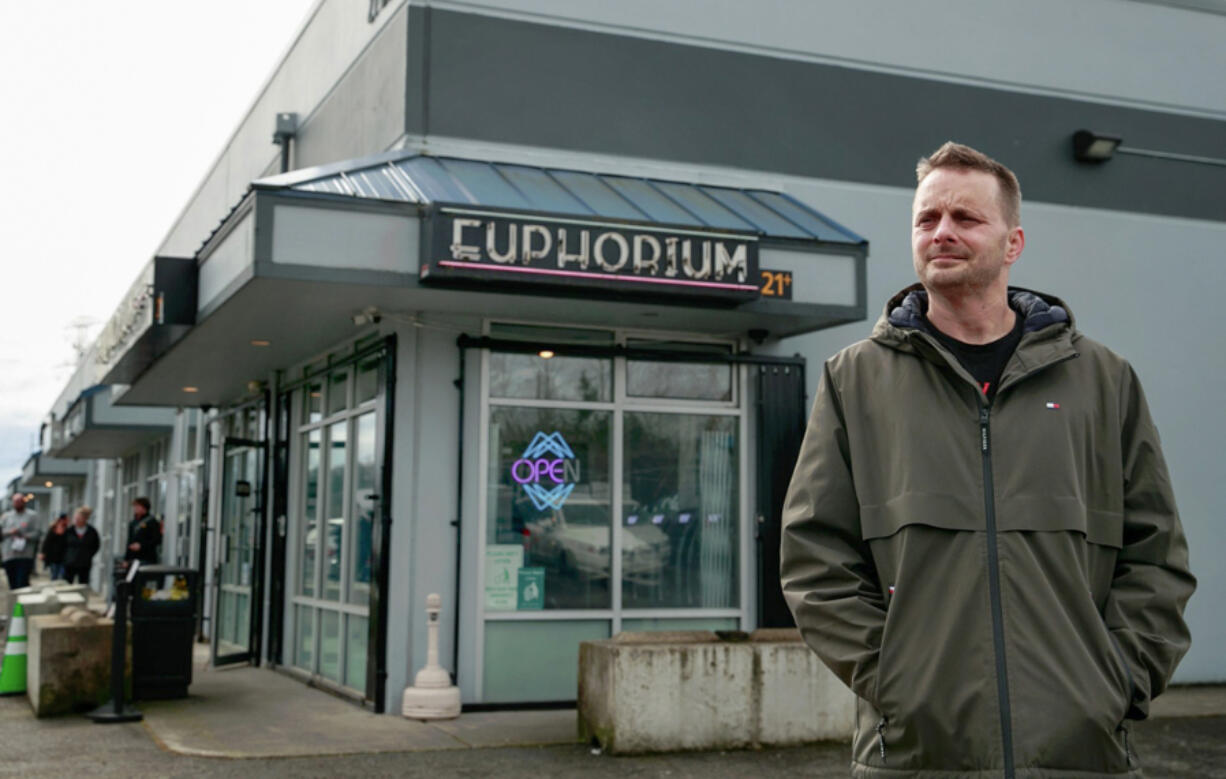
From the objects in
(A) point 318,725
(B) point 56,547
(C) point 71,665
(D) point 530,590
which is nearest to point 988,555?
(A) point 318,725

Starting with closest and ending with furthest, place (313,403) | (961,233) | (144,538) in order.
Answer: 1. (961,233)
2. (313,403)
3. (144,538)

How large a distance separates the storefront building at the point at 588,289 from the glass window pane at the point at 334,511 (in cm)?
5

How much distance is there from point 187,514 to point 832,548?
62.4 feet

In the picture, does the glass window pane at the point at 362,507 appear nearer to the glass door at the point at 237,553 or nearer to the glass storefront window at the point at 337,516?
the glass storefront window at the point at 337,516

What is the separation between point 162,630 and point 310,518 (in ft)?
8.39

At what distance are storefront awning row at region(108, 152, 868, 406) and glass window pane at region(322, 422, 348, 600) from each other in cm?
122

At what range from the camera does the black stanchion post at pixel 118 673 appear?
9625mm

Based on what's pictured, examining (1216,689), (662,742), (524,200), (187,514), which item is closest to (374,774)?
(662,742)

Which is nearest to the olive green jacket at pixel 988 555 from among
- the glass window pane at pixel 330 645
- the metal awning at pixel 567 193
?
the metal awning at pixel 567 193

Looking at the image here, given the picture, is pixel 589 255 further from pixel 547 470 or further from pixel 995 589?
pixel 995 589

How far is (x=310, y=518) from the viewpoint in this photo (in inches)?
510

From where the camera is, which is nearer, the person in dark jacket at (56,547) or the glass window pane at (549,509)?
the glass window pane at (549,509)

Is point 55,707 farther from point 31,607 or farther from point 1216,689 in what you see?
Answer: point 1216,689

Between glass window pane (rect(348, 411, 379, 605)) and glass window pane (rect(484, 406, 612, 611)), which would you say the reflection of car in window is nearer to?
glass window pane (rect(484, 406, 612, 611))
